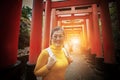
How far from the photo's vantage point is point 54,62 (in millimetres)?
1373

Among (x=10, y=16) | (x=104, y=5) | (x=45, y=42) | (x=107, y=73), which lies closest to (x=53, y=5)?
(x=45, y=42)

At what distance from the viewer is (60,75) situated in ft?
4.76

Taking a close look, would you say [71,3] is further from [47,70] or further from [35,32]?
[47,70]

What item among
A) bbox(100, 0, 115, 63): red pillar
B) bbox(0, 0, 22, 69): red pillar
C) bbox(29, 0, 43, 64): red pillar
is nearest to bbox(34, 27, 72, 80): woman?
bbox(0, 0, 22, 69): red pillar

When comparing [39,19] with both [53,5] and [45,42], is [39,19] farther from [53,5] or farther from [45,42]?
[53,5]

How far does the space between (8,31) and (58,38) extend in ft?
4.45

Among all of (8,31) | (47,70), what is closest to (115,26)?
(8,31)

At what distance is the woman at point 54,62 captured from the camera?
4.51ft

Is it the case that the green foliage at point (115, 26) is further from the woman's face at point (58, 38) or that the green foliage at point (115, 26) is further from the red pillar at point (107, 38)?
the woman's face at point (58, 38)

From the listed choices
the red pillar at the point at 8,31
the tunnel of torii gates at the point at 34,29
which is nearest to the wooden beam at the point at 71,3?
the tunnel of torii gates at the point at 34,29

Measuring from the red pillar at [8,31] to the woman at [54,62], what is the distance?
1.12 metres

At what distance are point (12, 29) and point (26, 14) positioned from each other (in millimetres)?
6924

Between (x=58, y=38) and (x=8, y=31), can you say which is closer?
(x=58, y=38)

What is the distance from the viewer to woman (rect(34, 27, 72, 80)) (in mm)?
1375
